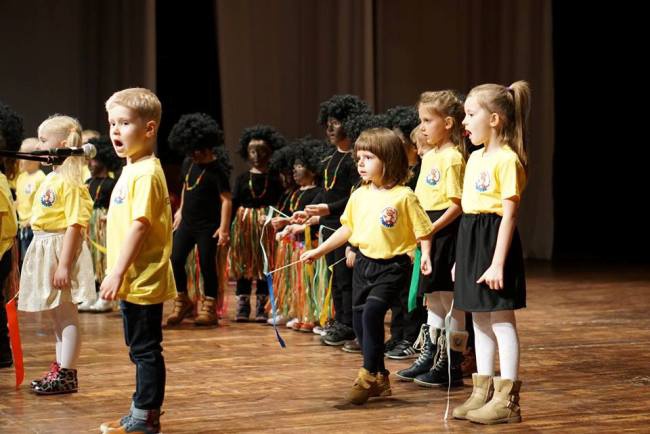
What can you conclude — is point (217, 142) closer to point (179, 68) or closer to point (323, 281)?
point (323, 281)

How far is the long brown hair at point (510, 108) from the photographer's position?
377 centimetres

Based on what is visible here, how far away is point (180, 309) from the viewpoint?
6266 mm

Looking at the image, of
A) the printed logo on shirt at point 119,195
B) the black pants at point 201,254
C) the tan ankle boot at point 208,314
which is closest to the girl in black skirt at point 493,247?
the printed logo on shirt at point 119,195

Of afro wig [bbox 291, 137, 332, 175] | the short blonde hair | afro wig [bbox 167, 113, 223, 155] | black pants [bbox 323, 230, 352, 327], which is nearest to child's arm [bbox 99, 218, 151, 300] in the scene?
the short blonde hair

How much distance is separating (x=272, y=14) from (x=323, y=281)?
4.26m

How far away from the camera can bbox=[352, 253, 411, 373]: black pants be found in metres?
4.09

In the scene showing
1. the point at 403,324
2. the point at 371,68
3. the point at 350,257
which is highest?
the point at 371,68

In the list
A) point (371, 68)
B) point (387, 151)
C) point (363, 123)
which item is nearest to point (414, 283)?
point (387, 151)

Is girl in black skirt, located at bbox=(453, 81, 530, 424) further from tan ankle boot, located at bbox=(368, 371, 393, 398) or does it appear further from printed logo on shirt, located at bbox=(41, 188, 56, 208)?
printed logo on shirt, located at bbox=(41, 188, 56, 208)

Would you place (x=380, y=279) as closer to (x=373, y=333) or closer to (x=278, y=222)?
(x=373, y=333)

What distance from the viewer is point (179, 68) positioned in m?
9.60

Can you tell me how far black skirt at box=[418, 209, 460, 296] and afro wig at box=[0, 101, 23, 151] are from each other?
192cm

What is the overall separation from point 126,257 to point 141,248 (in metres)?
0.09

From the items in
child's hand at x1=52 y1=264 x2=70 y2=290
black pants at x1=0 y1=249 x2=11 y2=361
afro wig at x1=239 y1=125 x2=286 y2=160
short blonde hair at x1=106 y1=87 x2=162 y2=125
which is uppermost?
short blonde hair at x1=106 y1=87 x2=162 y2=125
